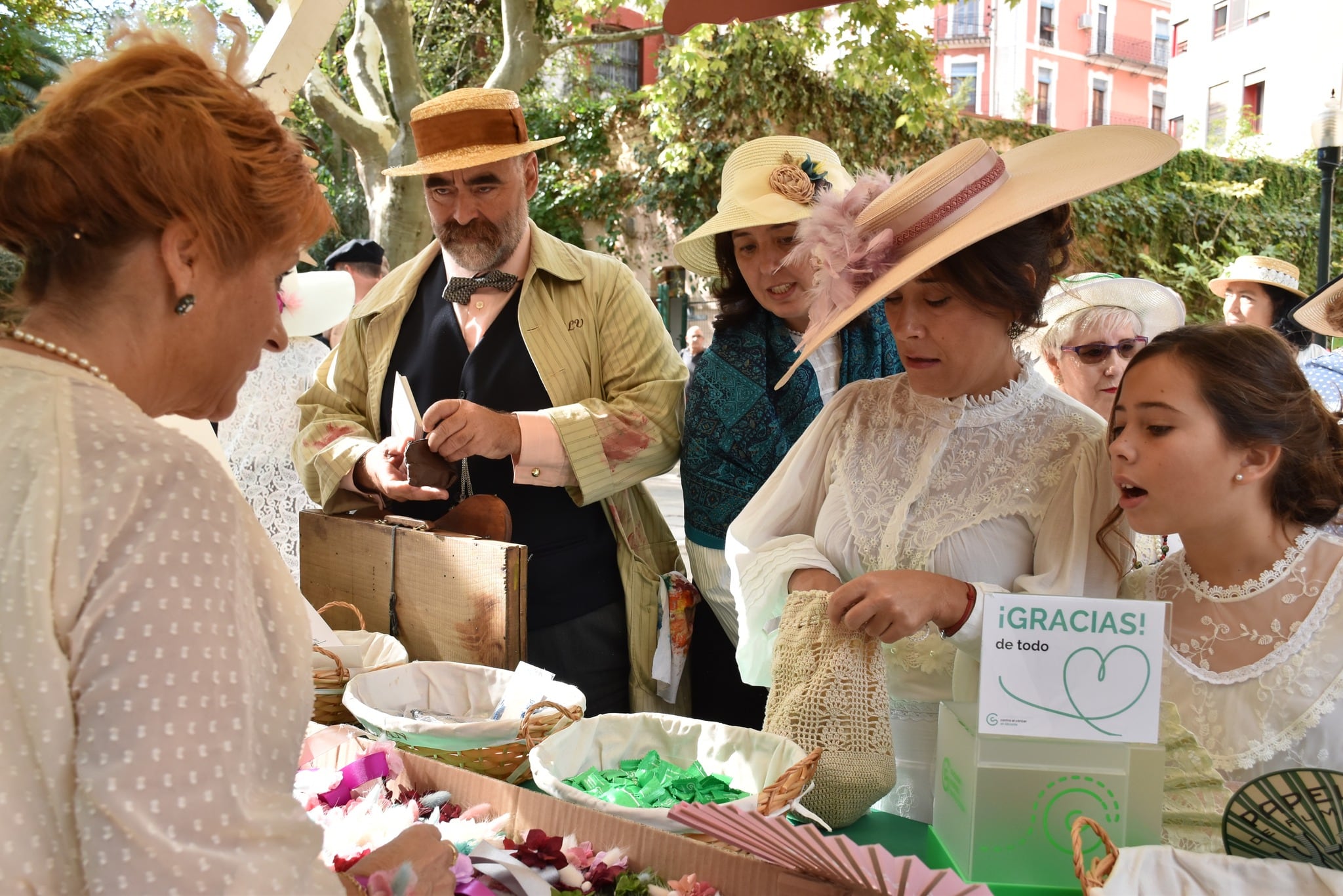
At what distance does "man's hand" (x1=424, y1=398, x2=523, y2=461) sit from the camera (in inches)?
78.6

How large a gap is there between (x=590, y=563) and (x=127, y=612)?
1.53 m

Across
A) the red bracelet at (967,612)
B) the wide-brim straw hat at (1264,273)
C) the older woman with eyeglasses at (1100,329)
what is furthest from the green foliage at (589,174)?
the red bracelet at (967,612)

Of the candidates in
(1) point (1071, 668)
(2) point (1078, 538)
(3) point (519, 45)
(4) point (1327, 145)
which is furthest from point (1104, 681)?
(3) point (519, 45)

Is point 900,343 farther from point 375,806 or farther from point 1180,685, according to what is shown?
point 375,806

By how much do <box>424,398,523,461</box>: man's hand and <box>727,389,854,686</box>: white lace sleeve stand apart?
54 centimetres

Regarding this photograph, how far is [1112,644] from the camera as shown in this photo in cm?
120

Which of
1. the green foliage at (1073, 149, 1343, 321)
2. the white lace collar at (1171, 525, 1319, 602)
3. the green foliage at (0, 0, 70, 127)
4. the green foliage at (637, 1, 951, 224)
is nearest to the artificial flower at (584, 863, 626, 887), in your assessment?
the white lace collar at (1171, 525, 1319, 602)

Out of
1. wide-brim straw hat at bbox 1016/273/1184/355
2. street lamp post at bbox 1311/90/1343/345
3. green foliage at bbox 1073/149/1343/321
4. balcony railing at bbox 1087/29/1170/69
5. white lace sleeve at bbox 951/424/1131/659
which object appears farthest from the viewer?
balcony railing at bbox 1087/29/1170/69

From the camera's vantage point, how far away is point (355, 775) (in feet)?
5.00

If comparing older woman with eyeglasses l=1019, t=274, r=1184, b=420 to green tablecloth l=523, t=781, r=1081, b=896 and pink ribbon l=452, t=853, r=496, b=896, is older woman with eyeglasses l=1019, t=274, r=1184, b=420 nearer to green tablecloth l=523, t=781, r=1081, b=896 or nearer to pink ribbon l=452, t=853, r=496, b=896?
green tablecloth l=523, t=781, r=1081, b=896

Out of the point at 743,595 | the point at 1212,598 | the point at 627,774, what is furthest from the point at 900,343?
the point at 627,774

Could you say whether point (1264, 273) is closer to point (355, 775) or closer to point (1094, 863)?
point (1094, 863)

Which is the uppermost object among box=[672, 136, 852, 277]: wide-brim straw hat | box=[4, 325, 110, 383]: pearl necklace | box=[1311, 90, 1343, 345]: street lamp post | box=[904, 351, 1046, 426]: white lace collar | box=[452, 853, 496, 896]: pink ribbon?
box=[1311, 90, 1343, 345]: street lamp post

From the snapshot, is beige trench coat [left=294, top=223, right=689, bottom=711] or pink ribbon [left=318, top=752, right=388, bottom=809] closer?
pink ribbon [left=318, top=752, right=388, bottom=809]
